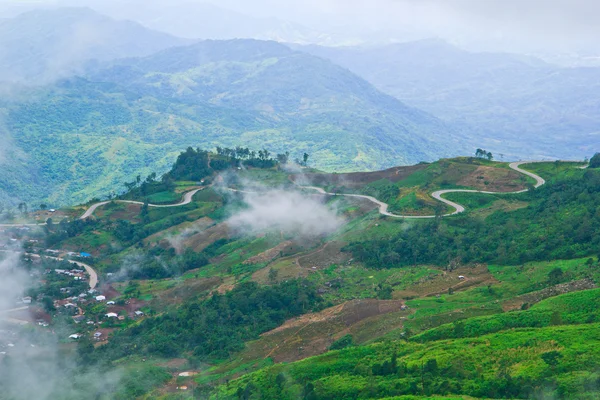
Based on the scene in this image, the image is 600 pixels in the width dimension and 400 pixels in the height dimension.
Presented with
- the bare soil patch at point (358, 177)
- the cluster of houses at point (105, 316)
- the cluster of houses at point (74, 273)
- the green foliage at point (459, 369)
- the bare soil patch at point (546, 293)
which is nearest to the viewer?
the green foliage at point (459, 369)

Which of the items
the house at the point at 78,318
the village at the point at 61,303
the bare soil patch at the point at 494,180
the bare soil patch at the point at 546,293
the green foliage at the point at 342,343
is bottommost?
the house at the point at 78,318

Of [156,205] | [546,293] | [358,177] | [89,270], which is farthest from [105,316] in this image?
[358,177]

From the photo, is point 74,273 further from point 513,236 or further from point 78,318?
point 513,236

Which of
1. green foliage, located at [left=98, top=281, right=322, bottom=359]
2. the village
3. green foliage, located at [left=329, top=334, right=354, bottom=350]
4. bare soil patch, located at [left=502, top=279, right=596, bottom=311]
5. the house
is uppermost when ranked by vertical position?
bare soil patch, located at [left=502, top=279, right=596, bottom=311]

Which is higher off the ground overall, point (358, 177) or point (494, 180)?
point (494, 180)

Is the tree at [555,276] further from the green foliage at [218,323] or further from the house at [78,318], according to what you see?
the house at [78,318]

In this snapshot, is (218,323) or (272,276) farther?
(272,276)

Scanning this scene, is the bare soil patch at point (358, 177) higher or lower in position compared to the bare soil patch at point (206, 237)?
higher

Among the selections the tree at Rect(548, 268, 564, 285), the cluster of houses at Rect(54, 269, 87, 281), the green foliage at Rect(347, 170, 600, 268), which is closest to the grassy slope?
the tree at Rect(548, 268, 564, 285)

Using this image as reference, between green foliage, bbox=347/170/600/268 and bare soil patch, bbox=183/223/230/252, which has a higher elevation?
→ green foliage, bbox=347/170/600/268

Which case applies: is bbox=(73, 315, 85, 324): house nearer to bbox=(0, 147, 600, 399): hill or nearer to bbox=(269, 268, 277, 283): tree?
bbox=(0, 147, 600, 399): hill

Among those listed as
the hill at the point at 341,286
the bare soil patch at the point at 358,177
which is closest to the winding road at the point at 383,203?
the hill at the point at 341,286

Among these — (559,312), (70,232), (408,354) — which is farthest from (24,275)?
(559,312)
